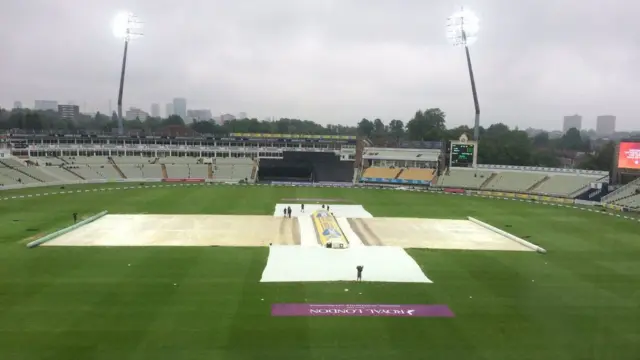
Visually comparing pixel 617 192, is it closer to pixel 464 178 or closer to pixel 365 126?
pixel 464 178

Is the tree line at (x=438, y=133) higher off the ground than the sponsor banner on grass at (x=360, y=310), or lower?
higher

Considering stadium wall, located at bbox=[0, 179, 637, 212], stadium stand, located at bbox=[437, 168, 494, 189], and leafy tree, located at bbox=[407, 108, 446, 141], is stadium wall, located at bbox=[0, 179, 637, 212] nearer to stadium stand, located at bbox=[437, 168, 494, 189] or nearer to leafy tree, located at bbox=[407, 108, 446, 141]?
stadium stand, located at bbox=[437, 168, 494, 189]

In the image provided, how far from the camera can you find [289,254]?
85.3 feet

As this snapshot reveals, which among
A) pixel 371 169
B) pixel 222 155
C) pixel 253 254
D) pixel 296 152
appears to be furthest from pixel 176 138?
pixel 253 254

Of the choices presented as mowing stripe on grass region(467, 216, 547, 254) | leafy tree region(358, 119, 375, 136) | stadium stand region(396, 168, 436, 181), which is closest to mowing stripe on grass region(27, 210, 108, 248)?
mowing stripe on grass region(467, 216, 547, 254)

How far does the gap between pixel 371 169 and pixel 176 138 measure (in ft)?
113

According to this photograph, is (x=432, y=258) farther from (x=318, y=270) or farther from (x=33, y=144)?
(x=33, y=144)

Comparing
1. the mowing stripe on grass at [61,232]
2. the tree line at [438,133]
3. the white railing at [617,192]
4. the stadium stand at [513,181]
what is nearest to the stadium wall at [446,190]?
the white railing at [617,192]

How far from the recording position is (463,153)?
68062 mm

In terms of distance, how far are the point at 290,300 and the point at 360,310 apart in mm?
2930

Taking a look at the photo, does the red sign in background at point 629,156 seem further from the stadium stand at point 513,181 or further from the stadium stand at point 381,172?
the stadium stand at point 381,172

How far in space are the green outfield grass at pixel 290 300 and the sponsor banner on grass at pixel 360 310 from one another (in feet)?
1.54

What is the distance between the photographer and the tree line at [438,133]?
9106 centimetres

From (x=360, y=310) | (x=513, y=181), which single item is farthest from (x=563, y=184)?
(x=360, y=310)
